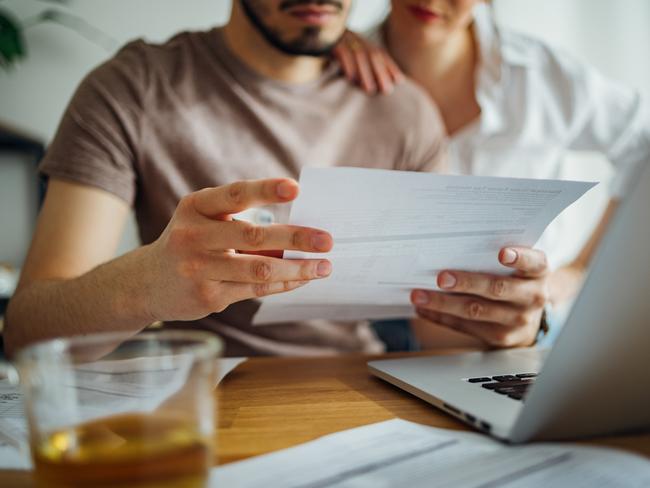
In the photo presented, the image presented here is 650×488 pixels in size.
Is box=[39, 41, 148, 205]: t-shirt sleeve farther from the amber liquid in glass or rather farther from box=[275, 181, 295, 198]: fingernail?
the amber liquid in glass

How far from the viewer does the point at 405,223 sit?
23.3 inches

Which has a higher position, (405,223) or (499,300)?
(405,223)

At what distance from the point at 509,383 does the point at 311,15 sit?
774 mm

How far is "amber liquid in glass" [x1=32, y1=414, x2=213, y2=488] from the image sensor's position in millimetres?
317

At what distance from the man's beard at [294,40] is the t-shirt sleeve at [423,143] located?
0.24m

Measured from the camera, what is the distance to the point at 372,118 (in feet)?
3.97

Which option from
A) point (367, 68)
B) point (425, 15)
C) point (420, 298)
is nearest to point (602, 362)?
point (420, 298)

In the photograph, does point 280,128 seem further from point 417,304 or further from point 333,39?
point 417,304

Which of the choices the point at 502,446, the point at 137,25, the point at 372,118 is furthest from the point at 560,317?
the point at 137,25

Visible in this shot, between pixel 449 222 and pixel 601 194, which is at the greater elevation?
pixel 449 222

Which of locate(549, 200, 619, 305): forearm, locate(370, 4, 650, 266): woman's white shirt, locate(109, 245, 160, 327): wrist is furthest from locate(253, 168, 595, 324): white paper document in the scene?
locate(370, 4, 650, 266): woman's white shirt

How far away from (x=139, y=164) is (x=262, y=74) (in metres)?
0.29

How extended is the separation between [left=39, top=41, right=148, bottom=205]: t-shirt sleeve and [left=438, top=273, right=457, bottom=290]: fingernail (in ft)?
1.77

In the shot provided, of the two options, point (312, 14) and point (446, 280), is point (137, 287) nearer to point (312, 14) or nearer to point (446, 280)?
point (446, 280)
